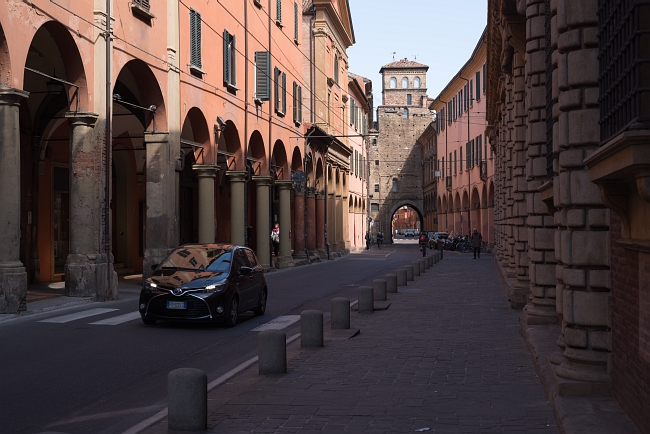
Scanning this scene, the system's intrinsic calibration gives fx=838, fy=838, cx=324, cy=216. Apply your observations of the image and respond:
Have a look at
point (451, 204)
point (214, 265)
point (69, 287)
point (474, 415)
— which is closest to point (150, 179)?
point (69, 287)

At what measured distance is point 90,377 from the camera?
387 inches

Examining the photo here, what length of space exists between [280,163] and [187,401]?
31836 millimetres

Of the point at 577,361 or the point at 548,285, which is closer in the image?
the point at 577,361

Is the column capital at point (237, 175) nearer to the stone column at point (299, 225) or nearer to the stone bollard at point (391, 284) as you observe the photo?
the stone bollard at point (391, 284)

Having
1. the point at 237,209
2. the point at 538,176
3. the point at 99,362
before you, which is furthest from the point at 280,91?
the point at 99,362

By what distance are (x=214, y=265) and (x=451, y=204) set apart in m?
59.3

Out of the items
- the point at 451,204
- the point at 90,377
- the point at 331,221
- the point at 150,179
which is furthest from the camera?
the point at 451,204

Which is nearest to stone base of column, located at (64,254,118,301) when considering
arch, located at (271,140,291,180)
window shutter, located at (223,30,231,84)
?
window shutter, located at (223,30,231,84)

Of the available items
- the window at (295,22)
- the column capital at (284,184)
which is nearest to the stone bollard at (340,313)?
the column capital at (284,184)

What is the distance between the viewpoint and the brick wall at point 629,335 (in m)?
5.64

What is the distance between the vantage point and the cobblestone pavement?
23.7 ft

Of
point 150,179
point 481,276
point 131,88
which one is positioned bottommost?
point 481,276

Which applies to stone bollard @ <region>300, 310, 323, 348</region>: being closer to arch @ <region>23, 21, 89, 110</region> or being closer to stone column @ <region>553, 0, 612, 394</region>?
stone column @ <region>553, 0, 612, 394</region>

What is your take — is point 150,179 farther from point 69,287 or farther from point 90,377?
point 90,377
